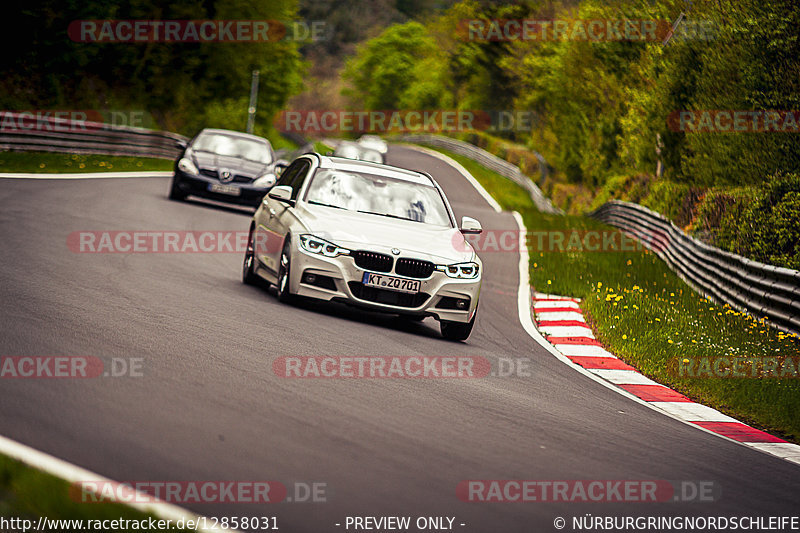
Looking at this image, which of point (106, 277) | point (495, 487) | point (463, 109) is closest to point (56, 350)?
point (495, 487)

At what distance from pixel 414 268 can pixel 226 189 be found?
1106cm

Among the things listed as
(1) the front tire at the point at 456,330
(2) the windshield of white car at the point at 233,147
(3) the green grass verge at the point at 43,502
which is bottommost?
A: (1) the front tire at the point at 456,330

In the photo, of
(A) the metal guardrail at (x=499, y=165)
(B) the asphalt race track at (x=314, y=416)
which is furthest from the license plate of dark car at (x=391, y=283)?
(A) the metal guardrail at (x=499, y=165)

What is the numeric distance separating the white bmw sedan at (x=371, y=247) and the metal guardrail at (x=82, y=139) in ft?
32.4

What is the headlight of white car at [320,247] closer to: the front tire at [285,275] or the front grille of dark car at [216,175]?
the front tire at [285,275]

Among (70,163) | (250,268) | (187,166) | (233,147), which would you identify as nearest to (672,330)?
(250,268)

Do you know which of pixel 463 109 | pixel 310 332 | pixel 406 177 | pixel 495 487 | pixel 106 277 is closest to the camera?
pixel 495 487

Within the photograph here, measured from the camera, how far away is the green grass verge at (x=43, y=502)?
3.71 meters

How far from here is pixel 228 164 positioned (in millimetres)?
20562

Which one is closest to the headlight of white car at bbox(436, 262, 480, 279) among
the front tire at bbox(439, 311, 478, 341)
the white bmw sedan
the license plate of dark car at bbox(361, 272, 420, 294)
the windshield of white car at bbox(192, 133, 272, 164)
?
the white bmw sedan

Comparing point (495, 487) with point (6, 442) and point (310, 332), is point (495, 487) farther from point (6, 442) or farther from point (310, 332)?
point (310, 332)

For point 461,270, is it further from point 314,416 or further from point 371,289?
point 314,416

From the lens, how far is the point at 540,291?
612 inches

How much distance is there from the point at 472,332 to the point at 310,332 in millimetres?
2739
